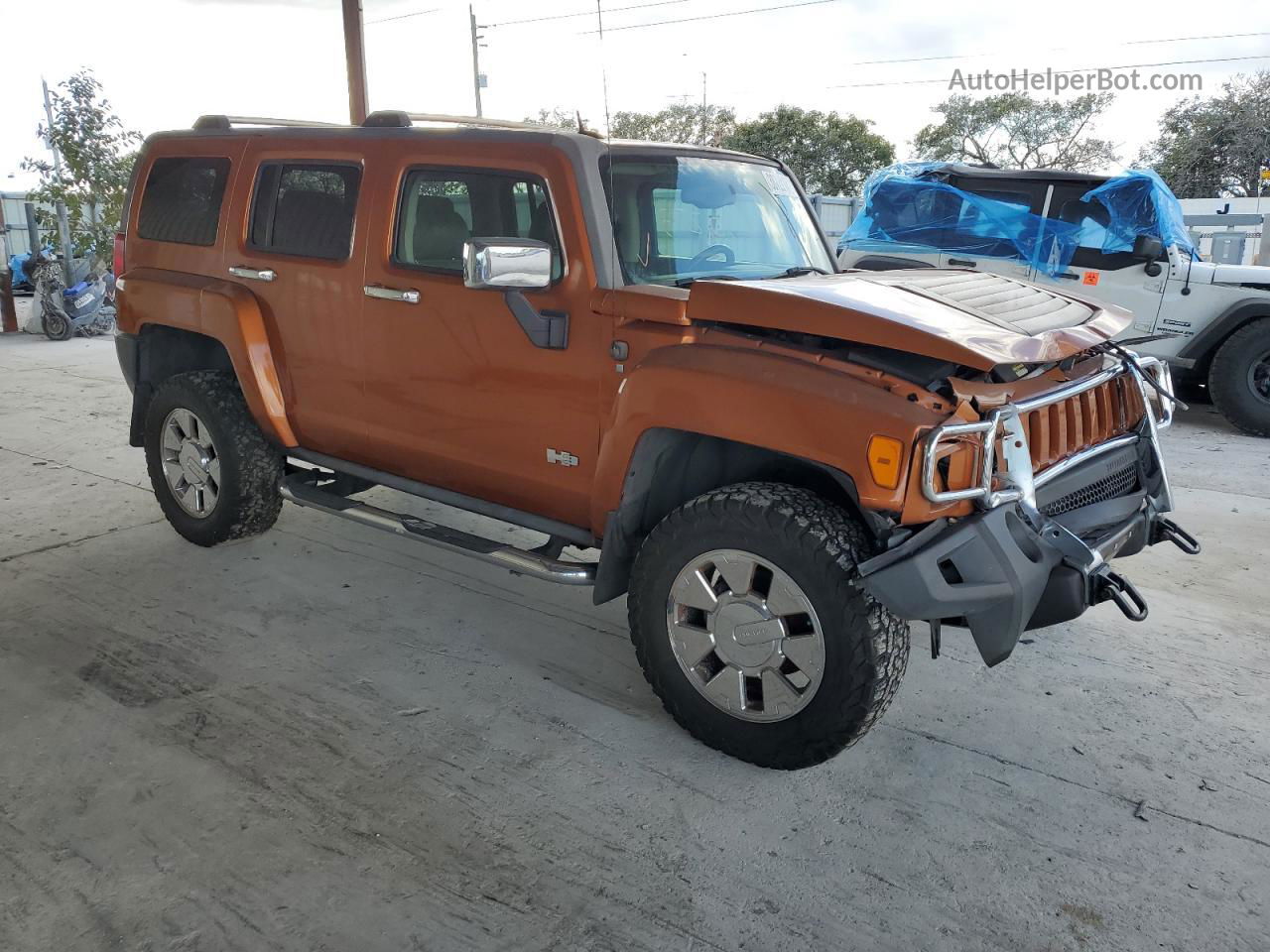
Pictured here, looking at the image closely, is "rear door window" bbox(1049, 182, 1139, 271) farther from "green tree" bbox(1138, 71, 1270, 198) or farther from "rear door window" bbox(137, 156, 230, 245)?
"green tree" bbox(1138, 71, 1270, 198)

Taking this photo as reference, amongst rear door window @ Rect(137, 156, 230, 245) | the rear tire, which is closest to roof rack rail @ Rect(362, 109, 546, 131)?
rear door window @ Rect(137, 156, 230, 245)

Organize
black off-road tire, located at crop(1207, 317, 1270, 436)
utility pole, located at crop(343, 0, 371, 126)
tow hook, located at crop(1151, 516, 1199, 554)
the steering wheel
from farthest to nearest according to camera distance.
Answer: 1. utility pole, located at crop(343, 0, 371, 126)
2. black off-road tire, located at crop(1207, 317, 1270, 436)
3. the steering wheel
4. tow hook, located at crop(1151, 516, 1199, 554)

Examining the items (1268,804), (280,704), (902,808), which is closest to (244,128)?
(280,704)

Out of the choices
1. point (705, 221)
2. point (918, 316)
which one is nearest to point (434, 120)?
point (705, 221)

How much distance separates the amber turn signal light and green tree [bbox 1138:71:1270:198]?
22.3 meters

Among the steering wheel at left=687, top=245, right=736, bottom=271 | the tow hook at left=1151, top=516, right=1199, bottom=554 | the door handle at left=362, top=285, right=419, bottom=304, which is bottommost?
the tow hook at left=1151, top=516, right=1199, bottom=554

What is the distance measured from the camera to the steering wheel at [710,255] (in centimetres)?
354

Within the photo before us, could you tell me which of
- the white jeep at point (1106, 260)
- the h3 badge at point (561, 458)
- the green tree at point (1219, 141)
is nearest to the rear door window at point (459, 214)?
the h3 badge at point (561, 458)

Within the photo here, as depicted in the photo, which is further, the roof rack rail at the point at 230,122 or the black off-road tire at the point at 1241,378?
the black off-road tire at the point at 1241,378

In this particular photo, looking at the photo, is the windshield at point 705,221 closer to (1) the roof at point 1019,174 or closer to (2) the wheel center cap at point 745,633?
(2) the wheel center cap at point 745,633

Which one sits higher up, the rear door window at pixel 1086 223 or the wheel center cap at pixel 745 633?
the rear door window at pixel 1086 223

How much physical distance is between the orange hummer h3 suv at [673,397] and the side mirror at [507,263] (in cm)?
1

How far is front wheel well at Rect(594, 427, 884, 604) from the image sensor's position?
309cm

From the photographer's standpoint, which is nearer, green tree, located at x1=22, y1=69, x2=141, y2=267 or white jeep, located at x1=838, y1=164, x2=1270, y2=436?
white jeep, located at x1=838, y1=164, x2=1270, y2=436
